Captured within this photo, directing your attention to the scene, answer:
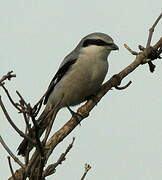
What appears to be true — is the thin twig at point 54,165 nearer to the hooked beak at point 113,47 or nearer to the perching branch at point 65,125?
the perching branch at point 65,125

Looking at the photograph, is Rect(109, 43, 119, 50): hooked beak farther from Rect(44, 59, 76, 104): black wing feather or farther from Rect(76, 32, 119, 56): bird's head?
Rect(44, 59, 76, 104): black wing feather

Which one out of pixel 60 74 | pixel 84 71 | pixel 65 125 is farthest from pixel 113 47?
pixel 65 125

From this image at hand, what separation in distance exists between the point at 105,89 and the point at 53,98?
5.40 feet

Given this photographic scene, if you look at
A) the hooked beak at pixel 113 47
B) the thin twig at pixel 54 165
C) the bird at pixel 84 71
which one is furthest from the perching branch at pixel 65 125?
the hooked beak at pixel 113 47

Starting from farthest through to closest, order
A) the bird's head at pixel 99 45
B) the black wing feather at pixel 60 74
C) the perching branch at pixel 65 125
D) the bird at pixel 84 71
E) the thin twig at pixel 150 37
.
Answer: the black wing feather at pixel 60 74 → the bird's head at pixel 99 45 → the bird at pixel 84 71 → the thin twig at pixel 150 37 → the perching branch at pixel 65 125

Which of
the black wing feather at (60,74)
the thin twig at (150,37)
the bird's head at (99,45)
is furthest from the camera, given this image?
the black wing feather at (60,74)

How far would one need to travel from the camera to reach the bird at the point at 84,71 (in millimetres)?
5172

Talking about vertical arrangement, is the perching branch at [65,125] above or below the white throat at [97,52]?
below

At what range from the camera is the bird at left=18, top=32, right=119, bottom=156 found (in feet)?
17.0

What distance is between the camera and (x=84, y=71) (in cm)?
526

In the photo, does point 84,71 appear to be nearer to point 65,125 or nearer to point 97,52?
point 97,52

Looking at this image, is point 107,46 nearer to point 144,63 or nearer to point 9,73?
point 144,63

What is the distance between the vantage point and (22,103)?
2.22m

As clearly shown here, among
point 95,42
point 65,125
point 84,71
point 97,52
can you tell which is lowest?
point 65,125
